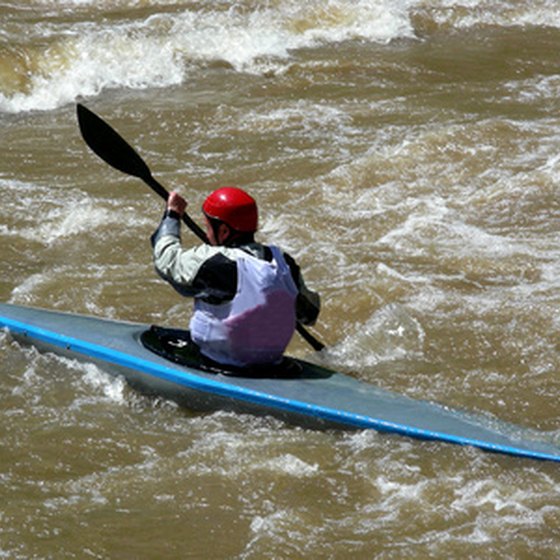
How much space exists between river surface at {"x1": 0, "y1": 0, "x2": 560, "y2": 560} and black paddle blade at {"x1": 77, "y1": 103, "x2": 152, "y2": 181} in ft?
2.58

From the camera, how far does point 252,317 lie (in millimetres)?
4660

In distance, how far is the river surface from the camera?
4035mm

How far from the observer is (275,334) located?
474 cm

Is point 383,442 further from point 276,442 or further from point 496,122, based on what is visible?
point 496,122

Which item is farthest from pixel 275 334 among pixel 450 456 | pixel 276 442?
pixel 450 456

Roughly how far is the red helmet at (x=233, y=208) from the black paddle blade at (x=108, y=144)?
128 cm

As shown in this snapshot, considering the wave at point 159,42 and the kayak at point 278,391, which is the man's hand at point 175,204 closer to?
the kayak at point 278,391

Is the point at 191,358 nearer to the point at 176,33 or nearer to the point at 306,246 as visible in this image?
the point at 306,246

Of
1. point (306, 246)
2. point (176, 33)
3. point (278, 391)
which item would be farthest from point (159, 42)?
point (278, 391)

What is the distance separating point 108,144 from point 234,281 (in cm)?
152

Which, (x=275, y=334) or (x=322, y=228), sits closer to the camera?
(x=275, y=334)

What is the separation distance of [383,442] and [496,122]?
494 centimetres

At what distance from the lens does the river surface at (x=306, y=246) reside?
4.04m

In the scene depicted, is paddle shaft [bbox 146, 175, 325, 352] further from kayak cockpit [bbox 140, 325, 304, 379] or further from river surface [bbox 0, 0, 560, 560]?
kayak cockpit [bbox 140, 325, 304, 379]
